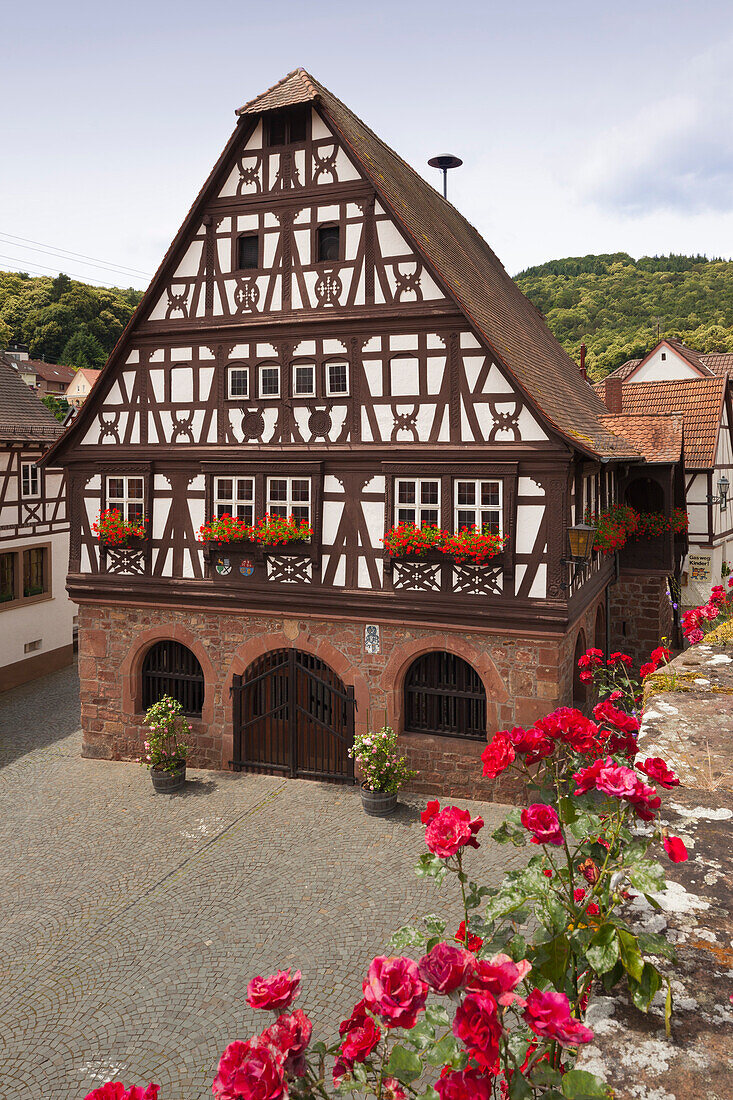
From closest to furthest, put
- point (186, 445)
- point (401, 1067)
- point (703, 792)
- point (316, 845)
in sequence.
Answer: point (401, 1067) < point (703, 792) < point (316, 845) < point (186, 445)

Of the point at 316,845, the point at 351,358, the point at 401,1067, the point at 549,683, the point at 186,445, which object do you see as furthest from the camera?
the point at 186,445

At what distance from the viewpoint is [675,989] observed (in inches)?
93.4

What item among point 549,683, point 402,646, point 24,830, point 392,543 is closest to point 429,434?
point 392,543

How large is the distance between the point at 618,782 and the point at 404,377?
10.6m

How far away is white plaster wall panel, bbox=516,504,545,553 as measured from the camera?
1202 centimetres

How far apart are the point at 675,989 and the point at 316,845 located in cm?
939

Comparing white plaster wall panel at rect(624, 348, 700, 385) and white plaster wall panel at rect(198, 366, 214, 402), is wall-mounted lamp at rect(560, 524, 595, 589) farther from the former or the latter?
white plaster wall panel at rect(624, 348, 700, 385)

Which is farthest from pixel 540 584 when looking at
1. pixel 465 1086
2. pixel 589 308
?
pixel 589 308

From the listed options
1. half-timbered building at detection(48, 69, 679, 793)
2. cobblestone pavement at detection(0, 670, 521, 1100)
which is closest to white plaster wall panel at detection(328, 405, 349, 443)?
half-timbered building at detection(48, 69, 679, 793)

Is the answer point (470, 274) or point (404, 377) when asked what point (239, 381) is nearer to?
point (404, 377)

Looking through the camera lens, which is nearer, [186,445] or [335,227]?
[335,227]

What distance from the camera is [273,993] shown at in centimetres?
243

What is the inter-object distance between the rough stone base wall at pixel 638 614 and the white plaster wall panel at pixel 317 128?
Answer: 1275cm

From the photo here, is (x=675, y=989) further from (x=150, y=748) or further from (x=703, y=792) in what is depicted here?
(x=150, y=748)
